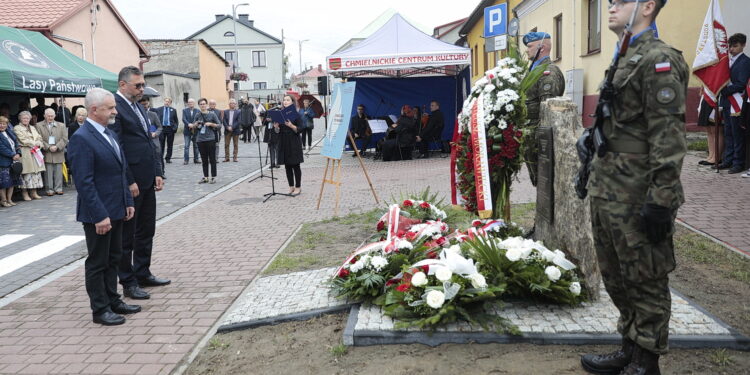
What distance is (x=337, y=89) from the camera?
32.2 ft

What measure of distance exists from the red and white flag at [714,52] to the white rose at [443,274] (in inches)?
313

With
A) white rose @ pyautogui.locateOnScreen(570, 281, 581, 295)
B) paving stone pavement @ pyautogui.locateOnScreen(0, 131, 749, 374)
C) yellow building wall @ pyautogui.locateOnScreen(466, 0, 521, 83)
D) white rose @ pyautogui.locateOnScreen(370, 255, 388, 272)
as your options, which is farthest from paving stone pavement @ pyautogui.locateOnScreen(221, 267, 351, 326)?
yellow building wall @ pyautogui.locateOnScreen(466, 0, 521, 83)

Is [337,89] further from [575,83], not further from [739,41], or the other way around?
[575,83]

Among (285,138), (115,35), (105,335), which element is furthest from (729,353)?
(115,35)

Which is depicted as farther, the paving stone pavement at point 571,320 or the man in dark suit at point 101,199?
the man in dark suit at point 101,199

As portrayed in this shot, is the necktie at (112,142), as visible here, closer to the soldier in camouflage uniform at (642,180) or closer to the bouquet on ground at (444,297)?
the bouquet on ground at (444,297)

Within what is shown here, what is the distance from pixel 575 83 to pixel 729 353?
15.5m

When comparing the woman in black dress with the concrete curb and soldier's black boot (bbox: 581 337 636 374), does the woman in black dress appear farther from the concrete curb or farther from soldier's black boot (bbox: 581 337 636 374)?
soldier's black boot (bbox: 581 337 636 374)

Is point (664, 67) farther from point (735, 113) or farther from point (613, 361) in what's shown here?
point (735, 113)

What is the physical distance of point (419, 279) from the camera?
4312 millimetres

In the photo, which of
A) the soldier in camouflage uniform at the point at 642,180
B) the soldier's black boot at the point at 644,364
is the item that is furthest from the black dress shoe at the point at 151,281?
the soldier's black boot at the point at 644,364

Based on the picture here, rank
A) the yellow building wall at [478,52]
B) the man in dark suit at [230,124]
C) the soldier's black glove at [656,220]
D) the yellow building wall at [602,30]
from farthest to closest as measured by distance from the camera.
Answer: the yellow building wall at [478,52]
the man in dark suit at [230,124]
the yellow building wall at [602,30]
the soldier's black glove at [656,220]

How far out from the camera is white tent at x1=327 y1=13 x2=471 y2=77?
16.6 metres

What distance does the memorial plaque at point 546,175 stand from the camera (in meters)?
4.96
